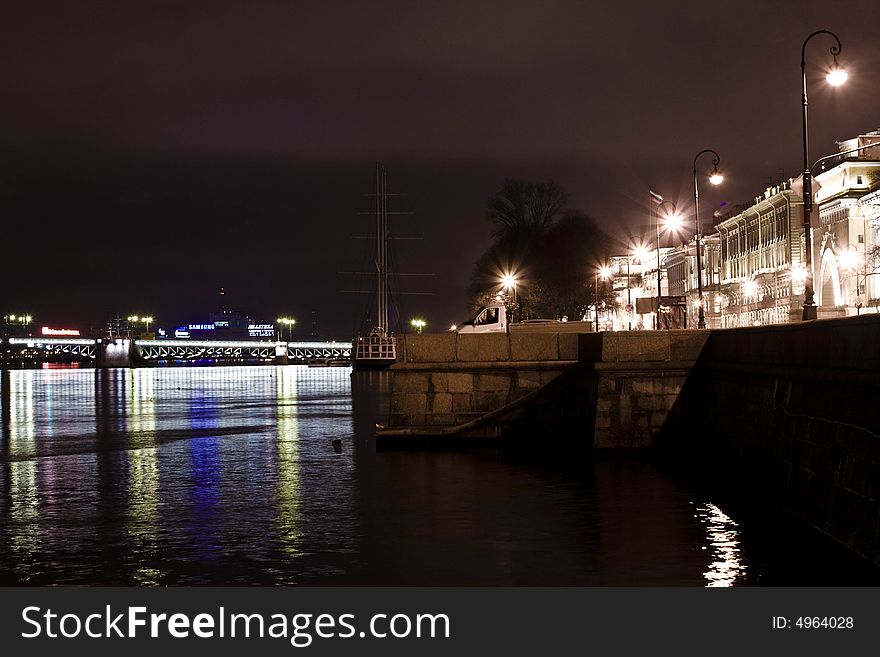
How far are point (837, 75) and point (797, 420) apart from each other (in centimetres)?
1121

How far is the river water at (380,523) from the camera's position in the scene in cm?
1934

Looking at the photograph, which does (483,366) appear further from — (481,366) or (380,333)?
(380,333)

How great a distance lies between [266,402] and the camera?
266ft

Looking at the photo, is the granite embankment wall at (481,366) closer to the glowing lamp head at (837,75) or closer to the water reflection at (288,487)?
the water reflection at (288,487)

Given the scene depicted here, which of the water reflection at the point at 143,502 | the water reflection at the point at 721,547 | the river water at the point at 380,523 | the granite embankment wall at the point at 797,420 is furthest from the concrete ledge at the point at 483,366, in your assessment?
the water reflection at the point at 721,547

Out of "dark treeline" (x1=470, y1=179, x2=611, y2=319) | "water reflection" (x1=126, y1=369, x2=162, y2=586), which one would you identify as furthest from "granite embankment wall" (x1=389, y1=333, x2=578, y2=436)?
"dark treeline" (x1=470, y1=179, x2=611, y2=319)

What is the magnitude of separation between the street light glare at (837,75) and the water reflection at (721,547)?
11.1 m

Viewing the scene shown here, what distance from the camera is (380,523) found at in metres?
24.5

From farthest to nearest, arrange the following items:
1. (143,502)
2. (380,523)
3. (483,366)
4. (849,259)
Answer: (849,259), (483,366), (143,502), (380,523)

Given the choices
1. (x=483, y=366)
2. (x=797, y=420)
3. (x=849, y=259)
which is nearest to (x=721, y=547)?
(x=797, y=420)

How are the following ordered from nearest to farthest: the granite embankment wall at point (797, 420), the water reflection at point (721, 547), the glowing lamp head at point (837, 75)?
the granite embankment wall at point (797, 420)
the water reflection at point (721, 547)
the glowing lamp head at point (837, 75)

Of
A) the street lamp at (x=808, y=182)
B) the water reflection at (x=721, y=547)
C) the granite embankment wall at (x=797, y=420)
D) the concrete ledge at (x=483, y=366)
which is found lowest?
the water reflection at (x=721, y=547)

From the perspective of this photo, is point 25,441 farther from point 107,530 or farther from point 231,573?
point 231,573
